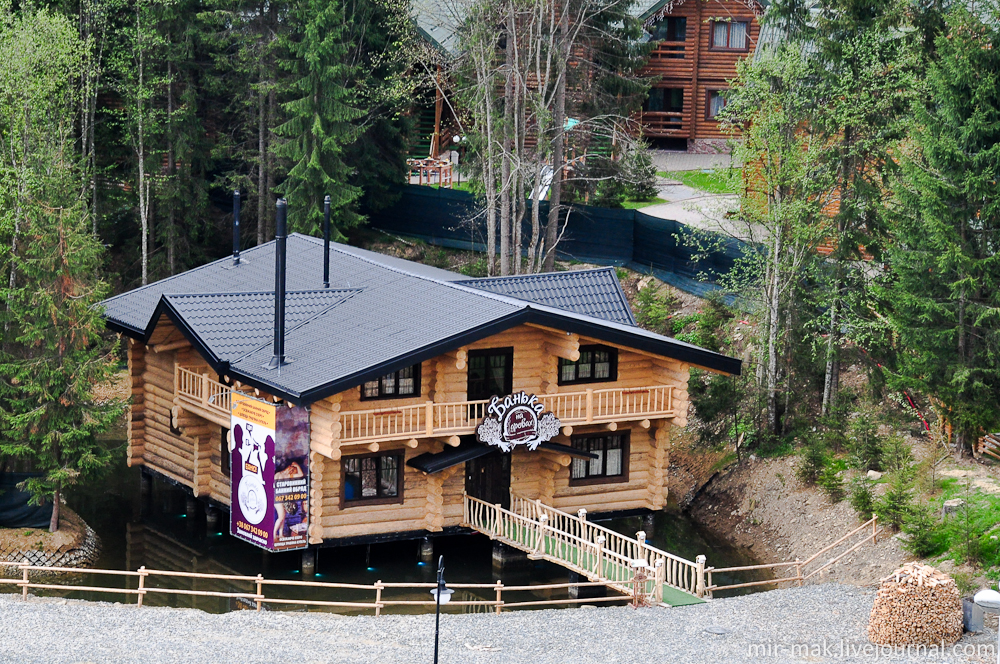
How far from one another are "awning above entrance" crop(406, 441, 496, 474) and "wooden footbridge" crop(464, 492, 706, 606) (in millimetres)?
1447

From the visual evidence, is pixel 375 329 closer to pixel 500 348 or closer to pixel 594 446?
pixel 500 348

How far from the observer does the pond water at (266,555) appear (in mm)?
34000

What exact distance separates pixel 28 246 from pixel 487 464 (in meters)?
12.4

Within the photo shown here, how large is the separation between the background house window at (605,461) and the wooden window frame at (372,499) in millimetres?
4686

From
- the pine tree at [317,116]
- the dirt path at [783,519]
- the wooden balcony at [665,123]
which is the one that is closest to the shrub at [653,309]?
the dirt path at [783,519]

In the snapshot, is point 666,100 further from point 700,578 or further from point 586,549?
point 700,578

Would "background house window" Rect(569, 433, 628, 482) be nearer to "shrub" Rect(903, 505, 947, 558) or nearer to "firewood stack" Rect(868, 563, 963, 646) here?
"shrub" Rect(903, 505, 947, 558)

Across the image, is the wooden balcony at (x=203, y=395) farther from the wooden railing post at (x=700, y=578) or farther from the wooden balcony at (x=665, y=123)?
the wooden balcony at (x=665, y=123)

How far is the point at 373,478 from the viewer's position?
115 feet

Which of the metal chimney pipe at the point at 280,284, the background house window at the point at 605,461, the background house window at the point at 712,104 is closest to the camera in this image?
the metal chimney pipe at the point at 280,284

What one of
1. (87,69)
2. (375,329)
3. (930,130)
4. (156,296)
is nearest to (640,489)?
(375,329)

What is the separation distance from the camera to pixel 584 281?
38094mm

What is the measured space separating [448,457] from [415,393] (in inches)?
67.0

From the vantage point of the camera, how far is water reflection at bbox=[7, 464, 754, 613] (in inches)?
1334
